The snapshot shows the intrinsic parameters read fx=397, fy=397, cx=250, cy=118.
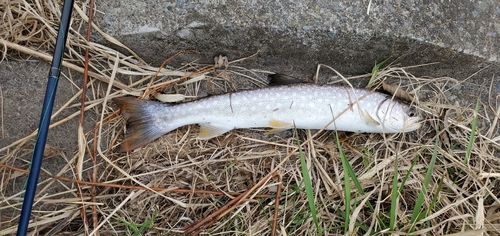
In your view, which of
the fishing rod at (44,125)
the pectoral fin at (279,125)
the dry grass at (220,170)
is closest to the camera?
the fishing rod at (44,125)

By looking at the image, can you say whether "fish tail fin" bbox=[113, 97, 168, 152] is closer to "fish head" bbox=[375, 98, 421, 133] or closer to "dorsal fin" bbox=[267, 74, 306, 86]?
"dorsal fin" bbox=[267, 74, 306, 86]

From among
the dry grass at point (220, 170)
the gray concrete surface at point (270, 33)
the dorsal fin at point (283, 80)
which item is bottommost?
the dry grass at point (220, 170)

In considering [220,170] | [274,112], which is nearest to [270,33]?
[274,112]

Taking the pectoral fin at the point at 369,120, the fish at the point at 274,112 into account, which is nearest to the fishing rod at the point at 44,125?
the fish at the point at 274,112

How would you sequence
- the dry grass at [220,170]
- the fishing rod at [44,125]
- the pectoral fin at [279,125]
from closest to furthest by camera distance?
1. the fishing rod at [44,125]
2. the dry grass at [220,170]
3. the pectoral fin at [279,125]

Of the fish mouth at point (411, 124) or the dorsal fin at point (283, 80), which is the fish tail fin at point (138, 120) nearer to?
the dorsal fin at point (283, 80)

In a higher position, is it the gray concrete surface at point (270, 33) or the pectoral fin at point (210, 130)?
the gray concrete surface at point (270, 33)
